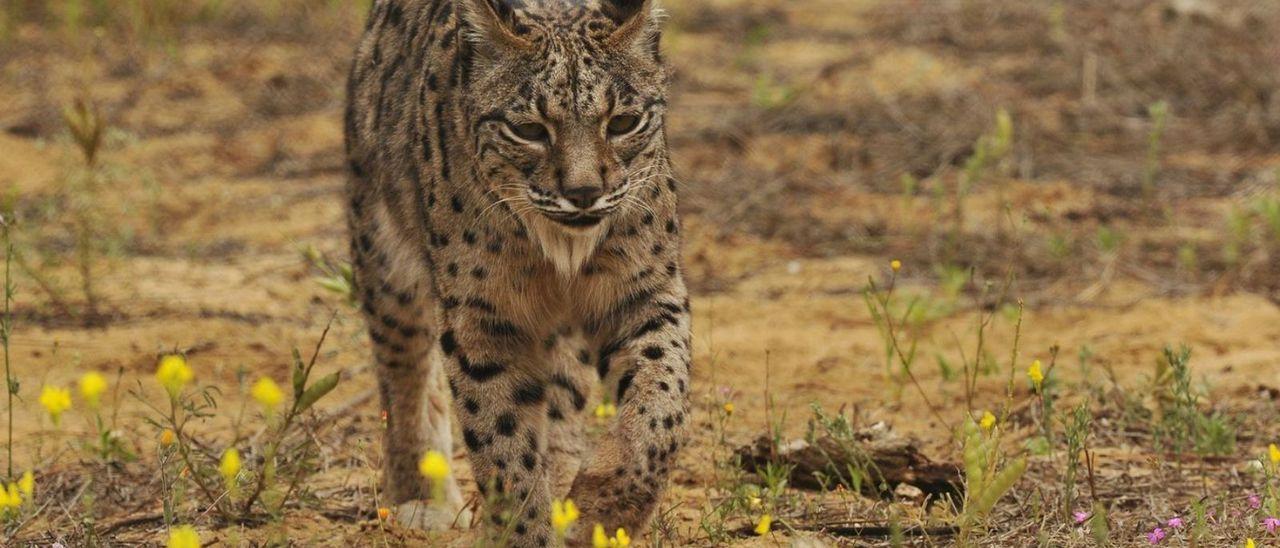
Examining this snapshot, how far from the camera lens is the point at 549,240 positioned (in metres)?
4.98

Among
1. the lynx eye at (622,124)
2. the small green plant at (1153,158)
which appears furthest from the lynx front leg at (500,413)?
the small green plant at (1153,158)

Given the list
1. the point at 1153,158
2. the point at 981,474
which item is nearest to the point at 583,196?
the point at 981,474

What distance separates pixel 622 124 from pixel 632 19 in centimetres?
31

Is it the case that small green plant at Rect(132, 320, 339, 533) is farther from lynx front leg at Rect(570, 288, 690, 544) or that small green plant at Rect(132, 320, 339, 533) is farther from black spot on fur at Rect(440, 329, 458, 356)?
lynx front leg at Rect(570, 288, 690, 544)

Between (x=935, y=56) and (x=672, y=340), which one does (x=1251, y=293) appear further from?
(x=935, y=56)

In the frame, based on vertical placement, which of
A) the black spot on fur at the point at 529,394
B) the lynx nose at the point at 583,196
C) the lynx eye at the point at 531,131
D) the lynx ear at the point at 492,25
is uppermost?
the lynx ear at the point at 492,25

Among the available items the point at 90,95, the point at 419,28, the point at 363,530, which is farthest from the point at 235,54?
the point at 363,530

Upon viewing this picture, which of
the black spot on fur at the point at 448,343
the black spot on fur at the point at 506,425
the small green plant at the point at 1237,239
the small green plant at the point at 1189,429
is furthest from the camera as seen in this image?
the small green plant at the point at 1237,239

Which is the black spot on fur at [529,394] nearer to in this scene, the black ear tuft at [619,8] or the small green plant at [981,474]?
the black ear tuft at [619,8]

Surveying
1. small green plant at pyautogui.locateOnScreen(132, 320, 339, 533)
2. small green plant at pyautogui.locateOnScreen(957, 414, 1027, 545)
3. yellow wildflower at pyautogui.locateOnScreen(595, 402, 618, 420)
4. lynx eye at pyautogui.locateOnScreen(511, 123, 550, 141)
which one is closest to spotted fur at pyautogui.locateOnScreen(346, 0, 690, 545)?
lynx eye at pyautogui.locateOnScreen(511, 123, 550, 141)

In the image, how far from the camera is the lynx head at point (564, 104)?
478 cm

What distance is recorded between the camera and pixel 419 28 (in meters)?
5.99

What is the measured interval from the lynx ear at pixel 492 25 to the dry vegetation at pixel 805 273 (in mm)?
1033

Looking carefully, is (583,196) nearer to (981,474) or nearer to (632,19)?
(632,19)
